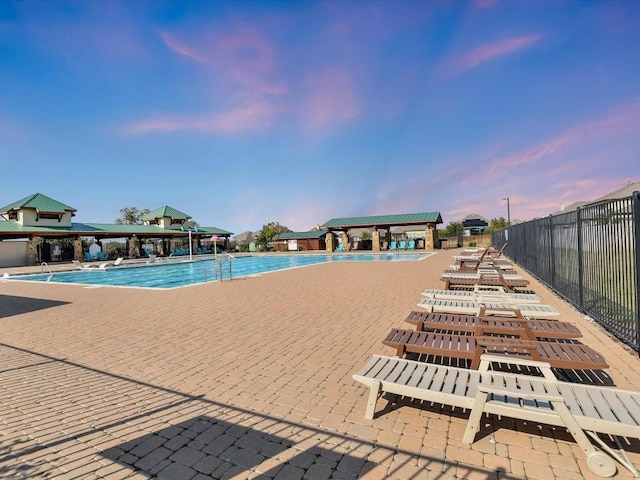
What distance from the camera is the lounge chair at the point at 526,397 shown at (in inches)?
79.0

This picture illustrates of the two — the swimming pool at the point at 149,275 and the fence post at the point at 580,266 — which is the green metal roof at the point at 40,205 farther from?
the fence post at the point at 580,266

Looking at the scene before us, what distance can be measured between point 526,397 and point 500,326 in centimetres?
216

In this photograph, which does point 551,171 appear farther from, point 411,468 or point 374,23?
→ point 411,468

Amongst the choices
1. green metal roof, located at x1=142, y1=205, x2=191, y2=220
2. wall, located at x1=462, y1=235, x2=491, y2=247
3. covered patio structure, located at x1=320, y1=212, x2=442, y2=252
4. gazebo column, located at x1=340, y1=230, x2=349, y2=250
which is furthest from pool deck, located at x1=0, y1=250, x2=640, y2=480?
wall, located at x1=462, y1=235, x2=491, y2=247

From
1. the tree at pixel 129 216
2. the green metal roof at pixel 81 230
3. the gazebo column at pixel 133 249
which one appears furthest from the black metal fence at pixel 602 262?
the tree at pixel 129 216

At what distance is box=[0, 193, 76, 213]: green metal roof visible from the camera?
92.9 ft

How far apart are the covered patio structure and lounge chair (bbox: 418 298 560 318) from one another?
28.0 meters

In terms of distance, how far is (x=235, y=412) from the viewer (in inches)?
112

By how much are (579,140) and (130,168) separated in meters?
34.3

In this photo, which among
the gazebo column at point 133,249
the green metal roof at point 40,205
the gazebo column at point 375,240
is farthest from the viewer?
the gazebo column at point 375,240

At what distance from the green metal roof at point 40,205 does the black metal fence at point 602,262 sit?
36.6 metres

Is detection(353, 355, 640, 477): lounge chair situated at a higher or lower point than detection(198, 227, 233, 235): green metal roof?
lower

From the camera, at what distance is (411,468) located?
2.07m

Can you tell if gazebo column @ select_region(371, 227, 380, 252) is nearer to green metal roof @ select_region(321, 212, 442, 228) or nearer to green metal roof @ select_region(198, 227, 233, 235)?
green metal roof @ select_region(321, 212, 442, 228)
